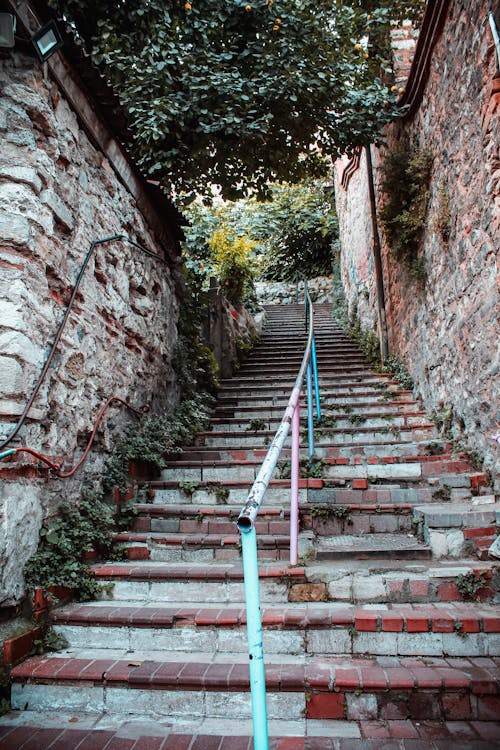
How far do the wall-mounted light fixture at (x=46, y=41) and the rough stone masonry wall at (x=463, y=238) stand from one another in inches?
104

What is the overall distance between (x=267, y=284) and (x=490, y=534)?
521 inches

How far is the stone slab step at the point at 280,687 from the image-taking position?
6.47 ft

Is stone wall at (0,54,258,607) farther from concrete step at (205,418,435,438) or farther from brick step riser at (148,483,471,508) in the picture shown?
concrete step at (205,418,435,438)

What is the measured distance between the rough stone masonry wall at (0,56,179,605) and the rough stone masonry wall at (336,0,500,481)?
263 cm

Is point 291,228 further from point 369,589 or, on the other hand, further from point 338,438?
point 369,589

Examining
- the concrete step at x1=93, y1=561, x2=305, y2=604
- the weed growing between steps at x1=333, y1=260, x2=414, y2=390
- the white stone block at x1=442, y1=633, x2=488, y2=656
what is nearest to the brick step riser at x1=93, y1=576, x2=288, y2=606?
the concrete step at x1=93, y1=561, x2=305, y2=604

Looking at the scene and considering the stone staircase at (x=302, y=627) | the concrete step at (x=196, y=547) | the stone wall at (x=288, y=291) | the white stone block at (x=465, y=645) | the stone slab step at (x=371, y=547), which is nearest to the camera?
the stone staircase at (x=302, y=627)

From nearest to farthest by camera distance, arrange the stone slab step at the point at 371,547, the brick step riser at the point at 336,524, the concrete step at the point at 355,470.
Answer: the stone slab step at the point at 371,547, the brick step riser at the point at 336,524, the concrete step at the point at 355,470

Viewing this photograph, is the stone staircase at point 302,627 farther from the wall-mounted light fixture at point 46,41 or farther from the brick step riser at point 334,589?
the wall-mounted light fixture at point 46,41

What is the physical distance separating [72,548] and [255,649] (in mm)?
1678

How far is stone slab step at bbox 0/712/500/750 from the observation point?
182 cm

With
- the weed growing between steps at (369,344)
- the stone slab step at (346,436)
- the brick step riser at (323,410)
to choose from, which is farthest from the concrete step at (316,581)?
the weed growing between steps at (369,344)

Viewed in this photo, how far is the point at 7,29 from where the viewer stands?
2.54 metres

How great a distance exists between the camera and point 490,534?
291 centimetres
